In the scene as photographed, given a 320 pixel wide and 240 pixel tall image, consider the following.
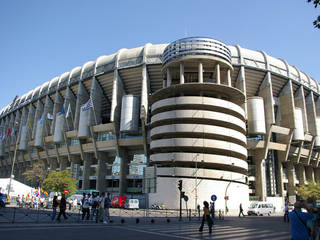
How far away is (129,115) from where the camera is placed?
52.6m

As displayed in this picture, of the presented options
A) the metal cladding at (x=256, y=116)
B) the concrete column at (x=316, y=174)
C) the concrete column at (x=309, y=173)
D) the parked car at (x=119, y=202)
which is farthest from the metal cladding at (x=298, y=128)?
the parked car at (x=119, y=202)

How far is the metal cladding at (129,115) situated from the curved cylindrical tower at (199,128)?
16.2 ft

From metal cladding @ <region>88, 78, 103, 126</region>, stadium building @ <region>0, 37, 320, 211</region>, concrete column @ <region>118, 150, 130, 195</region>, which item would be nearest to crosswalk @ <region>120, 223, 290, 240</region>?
stadium building @ <region>0, 37, 320, 211</region>

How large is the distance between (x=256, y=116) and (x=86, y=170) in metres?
39.2

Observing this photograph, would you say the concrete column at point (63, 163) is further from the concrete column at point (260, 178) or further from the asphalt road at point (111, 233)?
the asphalt road at point (111, 233)

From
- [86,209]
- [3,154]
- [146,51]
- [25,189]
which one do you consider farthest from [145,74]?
[3,154]

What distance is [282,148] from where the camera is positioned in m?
56.0

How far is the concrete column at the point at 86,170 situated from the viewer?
58.8 m

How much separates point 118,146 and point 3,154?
56155 mm

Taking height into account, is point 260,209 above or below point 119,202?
below

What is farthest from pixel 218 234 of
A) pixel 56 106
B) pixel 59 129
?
pixel 56 106

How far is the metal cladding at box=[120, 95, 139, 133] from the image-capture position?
52175 mm

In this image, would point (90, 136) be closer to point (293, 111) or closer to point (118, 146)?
point (118, 146)

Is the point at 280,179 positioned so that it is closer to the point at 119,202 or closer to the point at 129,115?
the point at 129,115
